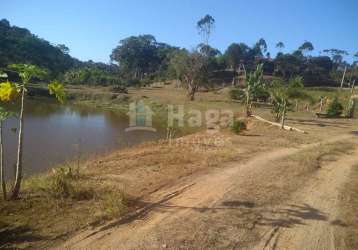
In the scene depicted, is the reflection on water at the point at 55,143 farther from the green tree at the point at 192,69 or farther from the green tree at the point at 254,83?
the green tree at the point at 192,69

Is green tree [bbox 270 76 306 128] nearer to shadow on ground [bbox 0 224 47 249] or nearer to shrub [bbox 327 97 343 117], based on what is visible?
shrub [bbox 327 97 343 117]

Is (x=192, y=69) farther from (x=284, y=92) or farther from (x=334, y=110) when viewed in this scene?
(x=284, y=92)

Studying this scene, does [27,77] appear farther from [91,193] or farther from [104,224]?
[104,224]

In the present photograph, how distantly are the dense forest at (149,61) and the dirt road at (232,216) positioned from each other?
1708 inches

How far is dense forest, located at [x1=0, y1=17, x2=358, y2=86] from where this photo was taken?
209ft

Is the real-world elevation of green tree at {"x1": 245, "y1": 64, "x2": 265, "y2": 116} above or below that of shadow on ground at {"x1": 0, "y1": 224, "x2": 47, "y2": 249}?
above

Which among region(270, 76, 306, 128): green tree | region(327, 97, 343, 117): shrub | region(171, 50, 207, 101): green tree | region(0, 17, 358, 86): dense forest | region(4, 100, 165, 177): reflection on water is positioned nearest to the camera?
region(4, 100, 165, 177): reflection on water

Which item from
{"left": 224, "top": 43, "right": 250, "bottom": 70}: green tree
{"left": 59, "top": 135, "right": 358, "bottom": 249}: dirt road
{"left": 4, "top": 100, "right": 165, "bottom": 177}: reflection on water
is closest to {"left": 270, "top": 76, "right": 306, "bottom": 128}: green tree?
{"left": 4, "top": 100, "right": 165, "bottom": 177}: reflection on water

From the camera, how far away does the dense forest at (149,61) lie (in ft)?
209

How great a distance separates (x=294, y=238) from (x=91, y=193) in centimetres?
416

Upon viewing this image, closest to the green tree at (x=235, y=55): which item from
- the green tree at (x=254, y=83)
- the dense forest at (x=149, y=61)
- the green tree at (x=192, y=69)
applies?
the dense forest at (x=149, y=61)

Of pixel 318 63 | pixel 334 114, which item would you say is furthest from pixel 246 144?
pixel 318 63

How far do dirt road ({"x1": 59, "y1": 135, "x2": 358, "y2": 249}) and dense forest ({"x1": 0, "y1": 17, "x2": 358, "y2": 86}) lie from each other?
4339 centimetres

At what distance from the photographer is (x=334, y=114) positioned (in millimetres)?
32719
